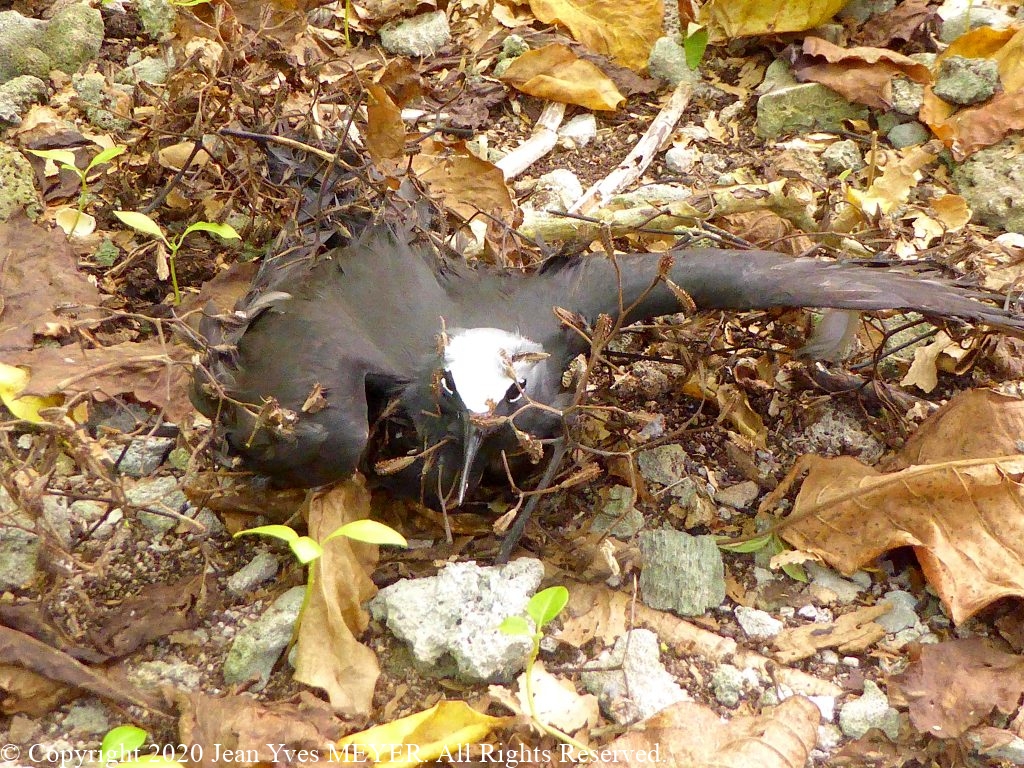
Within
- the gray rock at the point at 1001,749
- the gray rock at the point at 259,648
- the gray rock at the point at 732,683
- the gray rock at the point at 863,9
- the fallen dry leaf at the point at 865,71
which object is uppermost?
the gray rock at the point at 863,9

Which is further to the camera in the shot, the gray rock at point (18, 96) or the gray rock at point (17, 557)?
the gray rock at point (18, 96)

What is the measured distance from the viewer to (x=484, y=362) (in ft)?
8.52

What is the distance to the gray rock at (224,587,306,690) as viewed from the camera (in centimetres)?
234

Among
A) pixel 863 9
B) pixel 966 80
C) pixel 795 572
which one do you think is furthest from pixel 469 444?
pixel 863 9

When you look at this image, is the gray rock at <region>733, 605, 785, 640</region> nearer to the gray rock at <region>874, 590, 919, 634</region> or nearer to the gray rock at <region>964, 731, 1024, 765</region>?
the gray rock at <region>874, 590, 919, 634</region>

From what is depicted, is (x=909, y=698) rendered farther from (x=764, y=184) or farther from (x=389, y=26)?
(x=389, y=26)

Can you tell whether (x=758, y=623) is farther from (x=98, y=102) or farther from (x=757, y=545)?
(x=98, y=102)

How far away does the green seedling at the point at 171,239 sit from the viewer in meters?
2.80

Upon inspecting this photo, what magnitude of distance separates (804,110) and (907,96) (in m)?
0.40

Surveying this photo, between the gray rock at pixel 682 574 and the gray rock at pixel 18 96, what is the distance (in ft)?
9.58

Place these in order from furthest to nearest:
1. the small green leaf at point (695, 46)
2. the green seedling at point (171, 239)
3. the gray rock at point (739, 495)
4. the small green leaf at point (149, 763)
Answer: the small green leaf at point (695, 46) < the gray rock at point (739, 495) < the green seedling at point (171, 239) < the small green leaf at point (149, 763)

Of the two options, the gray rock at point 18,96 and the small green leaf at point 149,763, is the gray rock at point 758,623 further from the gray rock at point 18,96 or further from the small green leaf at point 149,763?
the gray rock at point 18,96

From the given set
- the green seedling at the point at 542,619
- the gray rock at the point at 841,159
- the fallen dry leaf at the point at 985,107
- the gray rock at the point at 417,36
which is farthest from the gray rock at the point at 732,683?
the gray rock at the point at 417,36

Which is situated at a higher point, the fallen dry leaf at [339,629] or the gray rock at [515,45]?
the gray rock at [515,45]
